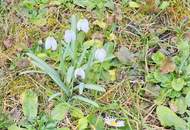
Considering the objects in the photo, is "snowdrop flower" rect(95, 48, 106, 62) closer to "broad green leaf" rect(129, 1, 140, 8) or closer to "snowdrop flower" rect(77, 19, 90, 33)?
"snowdrop flower" rect(77, 19, 90, 33)

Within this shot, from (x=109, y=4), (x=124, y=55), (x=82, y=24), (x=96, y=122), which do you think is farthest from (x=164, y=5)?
(x=96, y=122)

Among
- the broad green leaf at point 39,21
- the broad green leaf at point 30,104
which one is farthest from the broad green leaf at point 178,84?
the broad green leaf at point 39,21

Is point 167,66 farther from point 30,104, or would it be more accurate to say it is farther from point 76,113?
point 30,104

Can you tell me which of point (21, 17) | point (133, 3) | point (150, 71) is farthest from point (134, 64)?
point (21, 17)

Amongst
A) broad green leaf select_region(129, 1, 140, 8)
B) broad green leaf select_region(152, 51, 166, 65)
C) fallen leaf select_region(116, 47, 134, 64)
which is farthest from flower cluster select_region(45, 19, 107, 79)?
broad green leaf select_region(129, 1, 140, 8)

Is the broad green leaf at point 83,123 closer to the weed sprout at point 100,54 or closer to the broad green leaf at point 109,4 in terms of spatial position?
the weed sprout at point 100,54

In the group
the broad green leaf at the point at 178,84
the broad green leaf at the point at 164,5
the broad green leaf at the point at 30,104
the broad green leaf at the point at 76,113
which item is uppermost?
the broad green leaf at the point at 164,5
